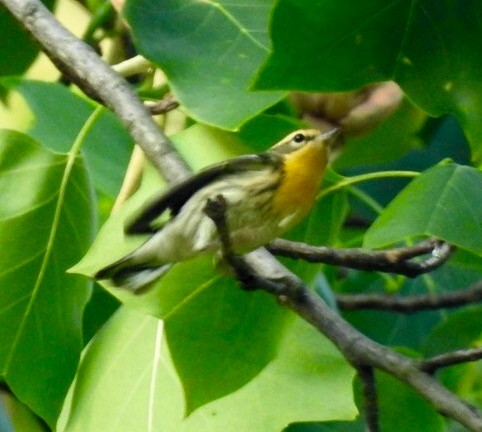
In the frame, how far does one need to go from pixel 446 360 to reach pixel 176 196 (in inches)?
7.9

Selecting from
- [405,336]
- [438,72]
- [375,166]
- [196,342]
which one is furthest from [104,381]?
[375,166]

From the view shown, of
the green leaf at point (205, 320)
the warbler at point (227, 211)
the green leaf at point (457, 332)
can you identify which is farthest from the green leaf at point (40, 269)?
the green leaf at point (457, 332)

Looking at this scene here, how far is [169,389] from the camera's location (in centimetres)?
110

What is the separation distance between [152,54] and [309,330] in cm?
28

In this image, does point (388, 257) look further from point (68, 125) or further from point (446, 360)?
point (68, 125)

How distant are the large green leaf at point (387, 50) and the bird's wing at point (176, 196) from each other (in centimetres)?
8

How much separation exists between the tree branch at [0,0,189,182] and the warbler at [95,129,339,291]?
0.21ft

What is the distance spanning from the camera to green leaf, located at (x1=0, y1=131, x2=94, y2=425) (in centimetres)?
106

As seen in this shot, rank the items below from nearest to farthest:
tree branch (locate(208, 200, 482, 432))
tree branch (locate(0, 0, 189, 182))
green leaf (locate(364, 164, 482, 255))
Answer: tree branch (locate(208, 200, 482, 432)) < green leaf (locate(364, 164, 482, 255)) < tree branch (locate(0, 0, 189, 182))

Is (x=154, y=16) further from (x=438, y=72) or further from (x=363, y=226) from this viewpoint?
(x=363, y=226)

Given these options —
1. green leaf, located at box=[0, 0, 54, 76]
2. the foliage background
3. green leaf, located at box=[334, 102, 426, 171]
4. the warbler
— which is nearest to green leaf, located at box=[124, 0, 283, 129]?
the foliage background

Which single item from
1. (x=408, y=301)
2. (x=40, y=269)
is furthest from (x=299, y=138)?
(x=408, y=301)

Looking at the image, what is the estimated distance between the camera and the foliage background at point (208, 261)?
90 centimetres

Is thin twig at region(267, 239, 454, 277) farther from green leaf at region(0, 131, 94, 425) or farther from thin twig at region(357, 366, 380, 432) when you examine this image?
green leaf at region(0, 131, 94, 425)
